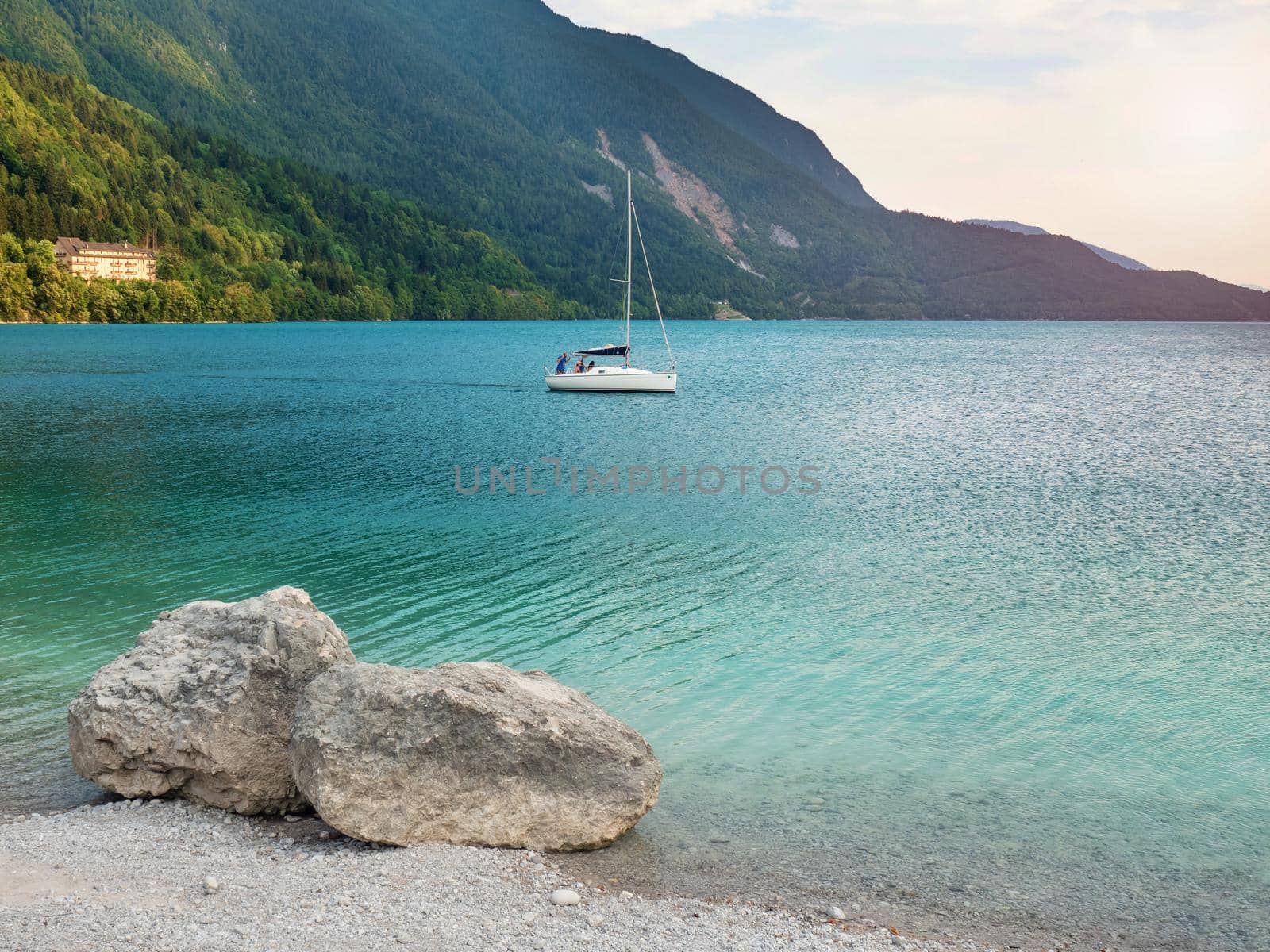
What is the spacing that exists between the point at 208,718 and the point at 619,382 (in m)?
54.4

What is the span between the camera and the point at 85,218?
165 m

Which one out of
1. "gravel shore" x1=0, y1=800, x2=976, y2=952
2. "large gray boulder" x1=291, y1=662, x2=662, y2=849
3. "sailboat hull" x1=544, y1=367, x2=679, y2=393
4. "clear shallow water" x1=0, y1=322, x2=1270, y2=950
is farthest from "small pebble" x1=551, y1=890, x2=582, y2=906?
"sailboat hull" x1=544, y1=367, x2=679, y2=393

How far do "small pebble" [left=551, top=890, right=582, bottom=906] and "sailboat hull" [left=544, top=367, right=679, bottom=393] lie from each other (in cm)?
5523

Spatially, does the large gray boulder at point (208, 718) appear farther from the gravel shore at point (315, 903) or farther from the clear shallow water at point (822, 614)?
the clear shallow water at point (822, 614)

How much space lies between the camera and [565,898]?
774 cm

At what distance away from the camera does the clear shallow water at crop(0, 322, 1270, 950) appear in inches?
367

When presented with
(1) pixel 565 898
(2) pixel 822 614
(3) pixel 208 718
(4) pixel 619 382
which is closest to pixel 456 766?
(1) pixel 565 898

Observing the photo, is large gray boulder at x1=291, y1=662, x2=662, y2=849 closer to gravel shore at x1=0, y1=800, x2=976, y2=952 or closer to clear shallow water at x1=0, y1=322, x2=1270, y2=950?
gravel shore at x1=0, y1=800, x2=976, y2=952

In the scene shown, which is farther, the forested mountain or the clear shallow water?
the forested mountain

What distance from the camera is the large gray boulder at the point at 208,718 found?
9281mm

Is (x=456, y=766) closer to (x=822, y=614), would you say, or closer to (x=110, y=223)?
(x=822, y=614)

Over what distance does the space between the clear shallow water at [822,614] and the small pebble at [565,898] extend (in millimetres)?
1182

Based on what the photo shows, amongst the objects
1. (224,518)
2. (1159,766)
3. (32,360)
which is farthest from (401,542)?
(32,360)

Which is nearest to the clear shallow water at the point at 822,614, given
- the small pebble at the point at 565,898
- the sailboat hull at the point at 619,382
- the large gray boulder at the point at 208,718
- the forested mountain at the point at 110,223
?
the large gray boulder at the point at 208,718
